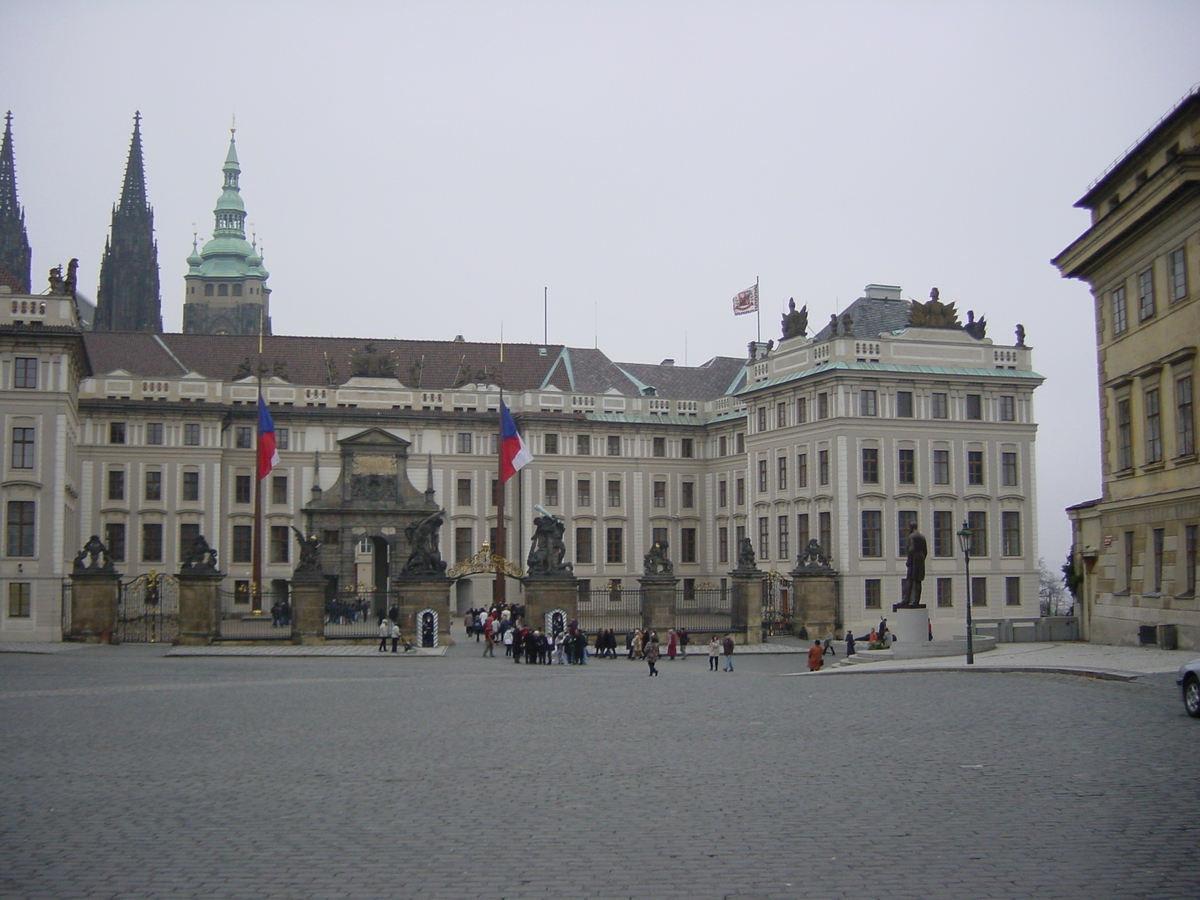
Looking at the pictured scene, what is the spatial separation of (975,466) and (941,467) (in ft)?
5.82

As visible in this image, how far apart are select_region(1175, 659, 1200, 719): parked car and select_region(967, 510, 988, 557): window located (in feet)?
141

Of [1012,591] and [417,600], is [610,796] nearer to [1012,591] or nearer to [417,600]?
[417,600]

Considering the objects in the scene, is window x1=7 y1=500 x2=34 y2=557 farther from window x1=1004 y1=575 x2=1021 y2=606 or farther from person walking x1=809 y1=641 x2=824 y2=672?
window x1=1004 y1=575 x2=1021 y2=606

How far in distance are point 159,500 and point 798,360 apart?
34.2 meters

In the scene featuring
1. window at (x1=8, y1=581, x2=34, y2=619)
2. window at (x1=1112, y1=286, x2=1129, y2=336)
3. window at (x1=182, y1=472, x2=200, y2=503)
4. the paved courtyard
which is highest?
window at (x1=1112, y1=286, x2=1129, y2=336)

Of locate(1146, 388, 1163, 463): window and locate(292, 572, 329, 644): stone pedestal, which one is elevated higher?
locate(1146, 388, 1163, 463): window

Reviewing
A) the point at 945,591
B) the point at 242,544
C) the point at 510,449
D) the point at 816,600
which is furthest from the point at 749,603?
the point at 242,544

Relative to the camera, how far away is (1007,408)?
210 feet

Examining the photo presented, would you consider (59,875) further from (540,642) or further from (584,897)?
(540,642)

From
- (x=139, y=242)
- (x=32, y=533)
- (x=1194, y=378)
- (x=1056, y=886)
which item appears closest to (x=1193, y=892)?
(x=1056, y=886)

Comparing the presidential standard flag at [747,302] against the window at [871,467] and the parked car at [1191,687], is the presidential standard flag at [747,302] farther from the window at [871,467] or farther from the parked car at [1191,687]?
the parked car at [1191,687]

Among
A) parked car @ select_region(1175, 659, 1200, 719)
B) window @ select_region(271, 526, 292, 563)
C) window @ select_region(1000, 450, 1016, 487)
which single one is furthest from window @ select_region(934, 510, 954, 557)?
parked car @ select_region(1175, 659, 1200, 719)

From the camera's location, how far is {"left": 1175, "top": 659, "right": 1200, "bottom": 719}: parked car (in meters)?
19.6

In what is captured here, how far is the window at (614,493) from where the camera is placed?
7950 cm
